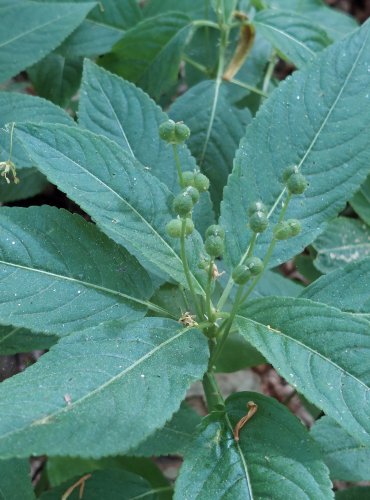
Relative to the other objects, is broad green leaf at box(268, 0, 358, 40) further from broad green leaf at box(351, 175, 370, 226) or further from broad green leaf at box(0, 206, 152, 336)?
broad green leaf at box(0, 206, 152, 336)

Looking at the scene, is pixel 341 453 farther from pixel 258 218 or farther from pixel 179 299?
pixel 258 218

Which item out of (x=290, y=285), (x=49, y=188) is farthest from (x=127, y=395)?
(x=49, y=188)

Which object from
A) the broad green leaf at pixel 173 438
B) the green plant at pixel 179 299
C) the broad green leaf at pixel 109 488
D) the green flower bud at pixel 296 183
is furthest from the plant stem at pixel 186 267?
the broad green leaf at pixel 109 488

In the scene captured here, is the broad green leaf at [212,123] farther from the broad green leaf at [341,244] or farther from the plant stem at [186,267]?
the plant stem at [186,267]

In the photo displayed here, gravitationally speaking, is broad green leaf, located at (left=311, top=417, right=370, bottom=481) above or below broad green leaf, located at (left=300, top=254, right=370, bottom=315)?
below

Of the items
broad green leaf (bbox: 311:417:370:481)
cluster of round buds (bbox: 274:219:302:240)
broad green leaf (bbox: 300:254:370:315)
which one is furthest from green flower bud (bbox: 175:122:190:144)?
broad green leaf (bbox: 311:417:370:481)
